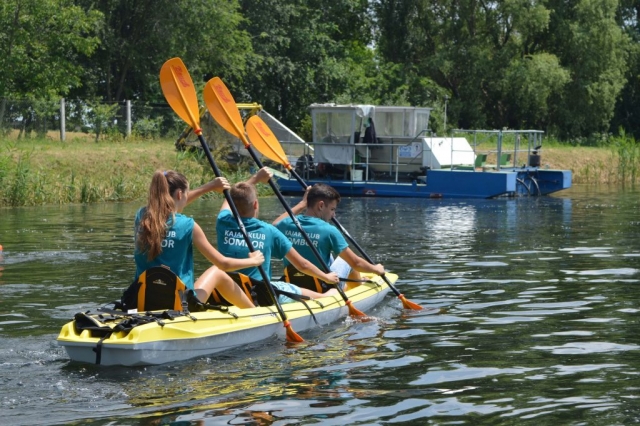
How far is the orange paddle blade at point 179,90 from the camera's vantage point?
10812mm

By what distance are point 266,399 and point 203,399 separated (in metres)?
0.43

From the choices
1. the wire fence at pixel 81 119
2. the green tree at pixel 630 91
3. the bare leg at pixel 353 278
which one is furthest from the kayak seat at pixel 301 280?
the green tree at pixel 630 91

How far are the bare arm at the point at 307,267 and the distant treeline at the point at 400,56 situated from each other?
26.4m

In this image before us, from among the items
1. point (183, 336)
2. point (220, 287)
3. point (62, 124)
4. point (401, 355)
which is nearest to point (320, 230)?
point (220, 287)

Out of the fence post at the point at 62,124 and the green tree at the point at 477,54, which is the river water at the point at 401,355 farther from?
the green tree at the point at 477,54

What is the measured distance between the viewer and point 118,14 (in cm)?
3712

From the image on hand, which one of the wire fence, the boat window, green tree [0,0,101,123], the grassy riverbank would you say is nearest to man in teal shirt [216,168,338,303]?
the grassy riverbank

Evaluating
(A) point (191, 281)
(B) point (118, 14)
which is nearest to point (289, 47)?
(B) point (118, 14)

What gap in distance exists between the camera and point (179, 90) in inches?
427

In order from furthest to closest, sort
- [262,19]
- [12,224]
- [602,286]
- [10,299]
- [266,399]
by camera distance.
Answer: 1. [262,19]
2. [12,224]
3. [602,286]
4. [10,299]
5. [266,399]

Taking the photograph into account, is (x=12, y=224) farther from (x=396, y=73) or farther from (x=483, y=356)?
(x=396, y=73)

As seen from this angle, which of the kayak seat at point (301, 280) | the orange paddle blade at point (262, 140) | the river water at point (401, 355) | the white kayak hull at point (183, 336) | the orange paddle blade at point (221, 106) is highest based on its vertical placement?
the orange paddle blade at point (221, 106)

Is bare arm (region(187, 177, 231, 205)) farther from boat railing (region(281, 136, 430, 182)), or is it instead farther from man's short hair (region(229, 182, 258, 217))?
boat railing (region(281, 136, 430, 182))

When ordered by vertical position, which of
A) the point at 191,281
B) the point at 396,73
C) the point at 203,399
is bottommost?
the point at 203,399
